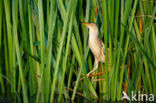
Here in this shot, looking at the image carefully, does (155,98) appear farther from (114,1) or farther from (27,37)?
(27,37)

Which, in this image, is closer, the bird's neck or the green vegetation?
the green vegetation

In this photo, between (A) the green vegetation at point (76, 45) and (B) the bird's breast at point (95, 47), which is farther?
(B) the bird's breast at point (95, 47)

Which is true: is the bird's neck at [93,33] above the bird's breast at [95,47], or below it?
above

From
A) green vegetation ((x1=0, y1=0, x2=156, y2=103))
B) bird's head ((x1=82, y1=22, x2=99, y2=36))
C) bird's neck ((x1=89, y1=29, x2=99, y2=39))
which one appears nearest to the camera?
green vegetation ((x1=0, y1=0, x2=156, y2=103))

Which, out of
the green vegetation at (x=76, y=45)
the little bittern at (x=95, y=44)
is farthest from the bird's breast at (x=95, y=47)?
the green vegetation at (x=76, y=45)

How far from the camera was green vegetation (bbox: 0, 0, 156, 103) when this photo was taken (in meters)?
2.58

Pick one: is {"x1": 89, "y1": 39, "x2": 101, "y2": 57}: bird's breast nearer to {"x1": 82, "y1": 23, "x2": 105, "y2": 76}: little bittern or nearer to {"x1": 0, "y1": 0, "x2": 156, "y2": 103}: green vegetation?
{"x1": 82, "y1": 23, "x2": 105, "y2": 76}: little bittern

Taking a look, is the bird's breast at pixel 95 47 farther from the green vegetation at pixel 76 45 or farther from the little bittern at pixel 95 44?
the green vegetation at pixel 76 45

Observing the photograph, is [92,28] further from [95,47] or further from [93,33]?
[95,47]

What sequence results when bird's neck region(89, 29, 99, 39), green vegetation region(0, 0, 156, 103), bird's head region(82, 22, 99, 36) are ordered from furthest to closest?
bird's neck region(89, 29, 99, 39)
bird's head region(82, 22, 99, 36)
green vegetation region(0, 0, 156, 103)

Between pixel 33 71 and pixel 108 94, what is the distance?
86cm

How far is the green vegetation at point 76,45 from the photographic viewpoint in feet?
8.46

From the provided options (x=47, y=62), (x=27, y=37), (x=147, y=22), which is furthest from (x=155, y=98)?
(x=27, y=37)

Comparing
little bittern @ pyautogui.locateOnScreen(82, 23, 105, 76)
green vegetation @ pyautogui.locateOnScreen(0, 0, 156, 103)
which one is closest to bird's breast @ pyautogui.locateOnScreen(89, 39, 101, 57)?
little bittern @ pyautogui.locateOnScreen(82, 23, 105, 76)
